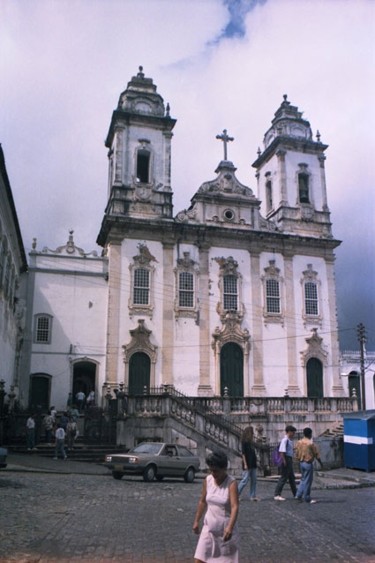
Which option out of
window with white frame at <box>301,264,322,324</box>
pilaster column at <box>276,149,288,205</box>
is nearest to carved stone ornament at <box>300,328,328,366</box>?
window with white frame at <box>301,264,322,324</box>

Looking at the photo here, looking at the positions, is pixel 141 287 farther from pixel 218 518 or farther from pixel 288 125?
pixel 218 518

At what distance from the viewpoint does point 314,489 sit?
1602cm

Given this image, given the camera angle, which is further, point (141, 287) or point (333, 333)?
point (333, 333)

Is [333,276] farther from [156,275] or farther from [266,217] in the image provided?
[156,275]

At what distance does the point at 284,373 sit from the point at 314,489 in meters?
16.9

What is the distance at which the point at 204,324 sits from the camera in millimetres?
32000

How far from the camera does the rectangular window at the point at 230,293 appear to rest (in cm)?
3297

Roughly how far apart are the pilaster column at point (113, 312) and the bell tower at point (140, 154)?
252 centimetres

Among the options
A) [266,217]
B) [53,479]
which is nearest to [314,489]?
[53,479]

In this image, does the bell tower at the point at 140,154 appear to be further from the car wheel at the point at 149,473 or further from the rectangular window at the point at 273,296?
the car wheel at the point at 149,473

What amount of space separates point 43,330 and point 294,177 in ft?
60.5

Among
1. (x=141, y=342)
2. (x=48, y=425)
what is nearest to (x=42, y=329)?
(x=141, y=342)

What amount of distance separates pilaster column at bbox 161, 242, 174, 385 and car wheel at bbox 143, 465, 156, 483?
14079 millimetres

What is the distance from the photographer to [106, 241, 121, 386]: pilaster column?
2986cm
